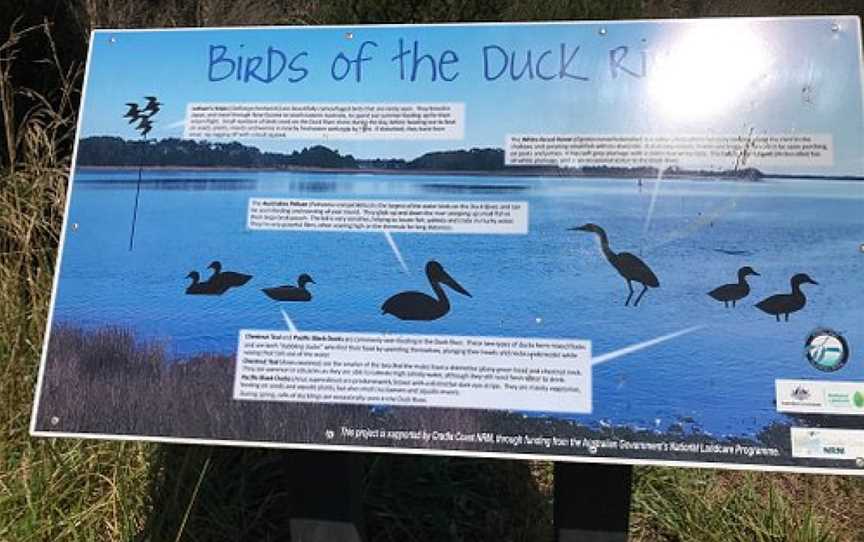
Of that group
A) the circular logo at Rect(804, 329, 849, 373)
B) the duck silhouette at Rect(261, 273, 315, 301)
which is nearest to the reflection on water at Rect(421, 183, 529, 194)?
the duck silhouette at Rect(261, 273, 315, 301)

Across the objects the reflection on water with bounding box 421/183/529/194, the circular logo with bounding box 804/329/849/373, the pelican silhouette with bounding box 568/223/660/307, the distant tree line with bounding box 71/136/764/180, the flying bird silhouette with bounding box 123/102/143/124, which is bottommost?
the circular logo with bounding box 804/329/849/373

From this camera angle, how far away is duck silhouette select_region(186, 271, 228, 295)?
2.14 meters

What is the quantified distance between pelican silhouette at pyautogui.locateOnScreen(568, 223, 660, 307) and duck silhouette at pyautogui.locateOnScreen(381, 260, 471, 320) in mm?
341

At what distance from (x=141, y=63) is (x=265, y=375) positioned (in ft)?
3.16

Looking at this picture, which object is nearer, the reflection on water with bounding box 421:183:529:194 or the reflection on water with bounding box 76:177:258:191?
the reflection on water with bounding box 421:183:529:194

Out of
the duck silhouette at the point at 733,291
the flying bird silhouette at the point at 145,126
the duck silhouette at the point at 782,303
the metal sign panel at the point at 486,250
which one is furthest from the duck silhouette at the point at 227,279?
the duck silhouette at the point at 782,303

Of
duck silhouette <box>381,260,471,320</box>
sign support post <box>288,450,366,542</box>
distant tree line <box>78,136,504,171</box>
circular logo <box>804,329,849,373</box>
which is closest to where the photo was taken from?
circular logo <box>804,329,849,373</box>

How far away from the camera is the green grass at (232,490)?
9.80ft

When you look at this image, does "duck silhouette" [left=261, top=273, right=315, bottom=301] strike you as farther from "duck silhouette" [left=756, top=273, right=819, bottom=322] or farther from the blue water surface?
"duck silhouette" [left=756, top=273, right=819, bottom=322]

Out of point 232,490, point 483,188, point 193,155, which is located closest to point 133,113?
point 193,155

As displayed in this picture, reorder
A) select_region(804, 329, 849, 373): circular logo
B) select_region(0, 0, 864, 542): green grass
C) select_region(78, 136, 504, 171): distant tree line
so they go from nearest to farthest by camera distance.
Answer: select_region(804, 329, 849, 373): circular logo
select_region(78, 136, 504, 171): distant tree line
select_region(0, 0, 864, 542): green grass

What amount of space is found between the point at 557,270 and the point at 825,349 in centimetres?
61

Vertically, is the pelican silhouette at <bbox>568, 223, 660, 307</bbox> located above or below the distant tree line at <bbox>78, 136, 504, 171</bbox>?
below

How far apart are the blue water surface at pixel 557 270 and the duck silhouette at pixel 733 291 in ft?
0.05
